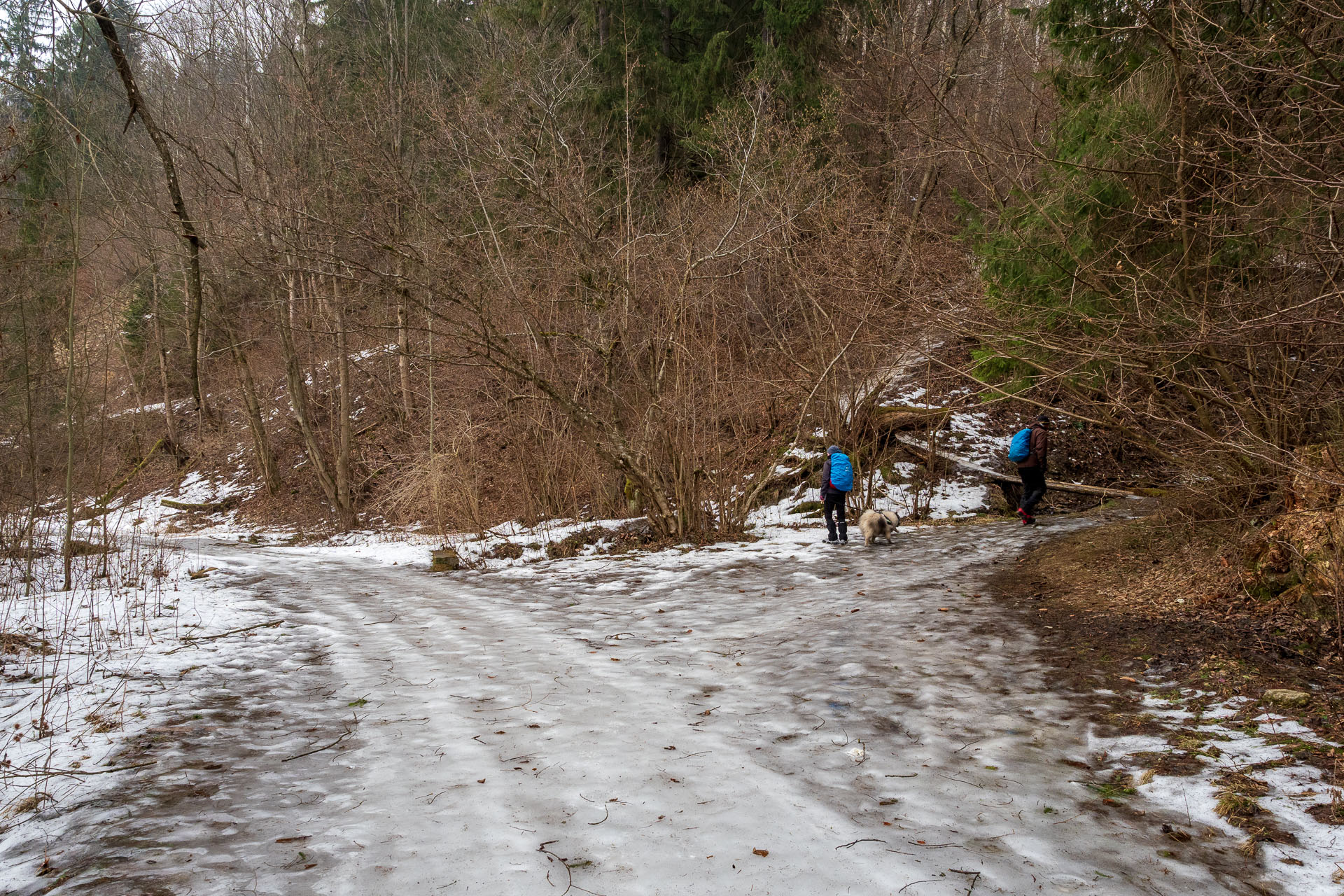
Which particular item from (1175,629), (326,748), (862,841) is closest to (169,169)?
(326,748)

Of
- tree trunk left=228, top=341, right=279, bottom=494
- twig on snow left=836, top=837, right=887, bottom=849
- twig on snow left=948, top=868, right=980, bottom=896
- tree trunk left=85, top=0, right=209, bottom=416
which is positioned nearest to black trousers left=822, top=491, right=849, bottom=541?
twig on snow left=836, top=837, right=887, bottom=849

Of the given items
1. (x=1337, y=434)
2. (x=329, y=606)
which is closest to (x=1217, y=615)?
(x=1337, y=434)

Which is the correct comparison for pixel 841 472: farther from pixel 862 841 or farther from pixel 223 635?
pixel 862 841

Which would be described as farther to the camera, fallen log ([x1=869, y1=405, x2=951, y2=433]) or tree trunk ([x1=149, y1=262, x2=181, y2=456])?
tree trunk ([x1=149, y1=262, x2=181, y2=456])

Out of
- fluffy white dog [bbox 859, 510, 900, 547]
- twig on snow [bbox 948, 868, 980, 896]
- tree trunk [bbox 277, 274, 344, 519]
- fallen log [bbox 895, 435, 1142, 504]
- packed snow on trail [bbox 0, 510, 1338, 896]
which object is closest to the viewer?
twig on snow [bbox 948, 868, 980, 896]

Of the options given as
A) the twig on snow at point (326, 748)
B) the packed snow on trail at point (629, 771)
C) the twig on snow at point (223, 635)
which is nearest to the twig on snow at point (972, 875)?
the packed snow on trail at point (629, 771)

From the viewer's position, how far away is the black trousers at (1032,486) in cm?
1187

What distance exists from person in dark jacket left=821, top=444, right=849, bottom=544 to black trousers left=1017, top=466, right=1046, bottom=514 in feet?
9.45

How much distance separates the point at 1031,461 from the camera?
11.9 meters

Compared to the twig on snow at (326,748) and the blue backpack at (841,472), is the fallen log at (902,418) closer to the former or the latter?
the blue backpack at (841,472)

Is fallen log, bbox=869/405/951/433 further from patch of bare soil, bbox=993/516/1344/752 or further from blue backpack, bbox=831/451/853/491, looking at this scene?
patch of bare soil, bbox=993/516/1344/752

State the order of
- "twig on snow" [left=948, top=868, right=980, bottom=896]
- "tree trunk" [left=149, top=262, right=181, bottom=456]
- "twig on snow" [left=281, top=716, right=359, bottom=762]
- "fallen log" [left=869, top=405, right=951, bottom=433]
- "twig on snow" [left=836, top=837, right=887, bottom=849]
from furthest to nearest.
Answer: "tree trunk" [left=149, top=262, right=181, bottom=456] → "fallen log" [left=869, top=405, right=951, bottom=433] → "twig on snow" [left=281, top=716, right=359, bottom=762] → "twig on snow" [left=836, top=837, right=887, bottom=849] → "twig on snow" [left=948, top=868, right=980, bottom=896]

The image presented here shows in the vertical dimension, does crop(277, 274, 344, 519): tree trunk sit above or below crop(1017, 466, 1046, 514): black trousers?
above

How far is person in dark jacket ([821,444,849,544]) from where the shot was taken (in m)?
11.4
